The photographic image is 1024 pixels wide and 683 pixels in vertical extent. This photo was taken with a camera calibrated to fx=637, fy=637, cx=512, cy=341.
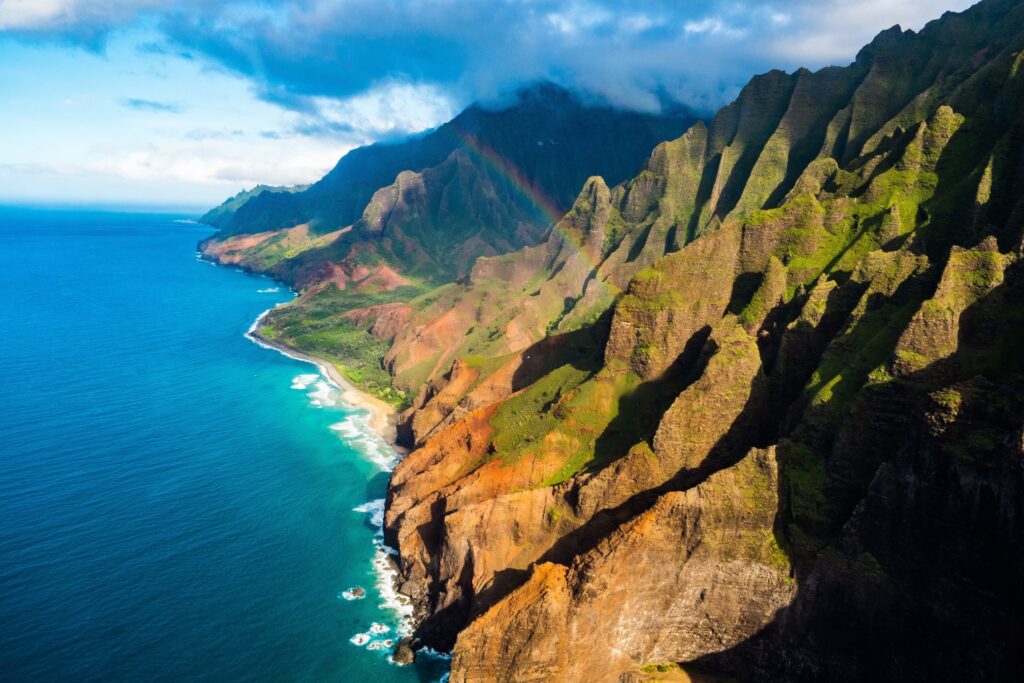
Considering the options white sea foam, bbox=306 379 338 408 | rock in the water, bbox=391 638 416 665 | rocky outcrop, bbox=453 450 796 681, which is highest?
rocky outcrop, bbox=453 450 796 681

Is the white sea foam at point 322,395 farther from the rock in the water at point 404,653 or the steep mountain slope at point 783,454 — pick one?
the rock in the water at point 404,653

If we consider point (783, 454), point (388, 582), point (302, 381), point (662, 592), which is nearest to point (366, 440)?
point (302, 381)

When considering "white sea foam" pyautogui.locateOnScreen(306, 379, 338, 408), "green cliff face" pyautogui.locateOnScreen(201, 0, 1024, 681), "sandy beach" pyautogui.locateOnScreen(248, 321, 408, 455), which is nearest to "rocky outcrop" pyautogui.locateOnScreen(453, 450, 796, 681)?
"green cliff face" pyautogui.locateOnScreen(201, 0, 1024, 681)

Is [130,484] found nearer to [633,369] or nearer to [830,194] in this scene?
[633,369]

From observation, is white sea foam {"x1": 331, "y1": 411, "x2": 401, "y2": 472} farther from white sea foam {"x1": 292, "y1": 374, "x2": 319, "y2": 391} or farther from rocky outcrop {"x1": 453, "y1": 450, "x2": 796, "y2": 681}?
rocky outcrop {"x1": 453, "y1": 450, "x2": 796, "y2": 681}

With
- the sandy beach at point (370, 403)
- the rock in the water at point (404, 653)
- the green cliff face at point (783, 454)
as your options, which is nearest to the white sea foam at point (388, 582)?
the green cliff face at point (783, 454)

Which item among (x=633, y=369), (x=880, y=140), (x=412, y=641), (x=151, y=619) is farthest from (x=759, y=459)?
(x=880, y=140)
